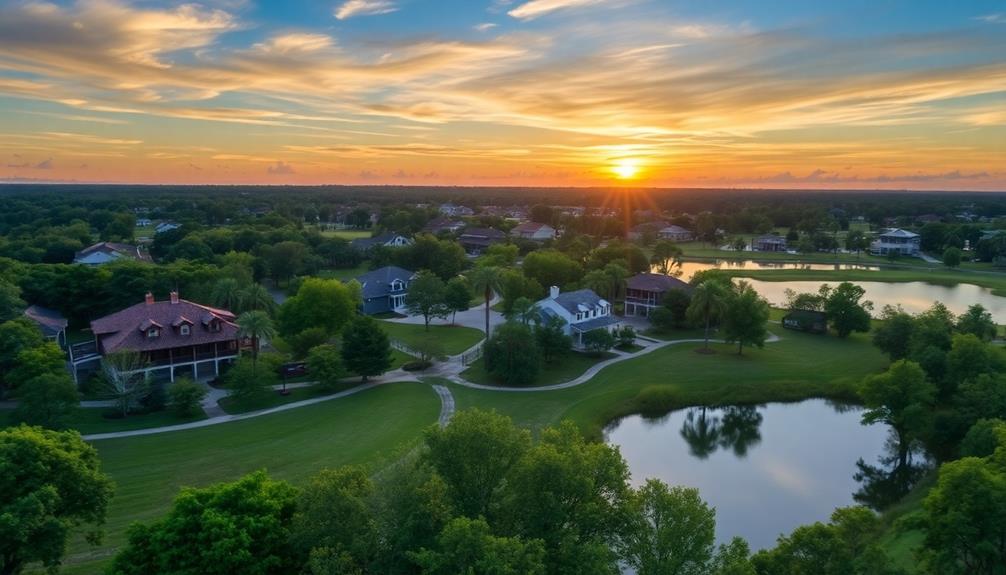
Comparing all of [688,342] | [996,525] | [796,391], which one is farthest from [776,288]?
[996,525]

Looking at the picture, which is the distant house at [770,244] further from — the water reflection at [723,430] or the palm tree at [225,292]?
the palm tree at [225,292]

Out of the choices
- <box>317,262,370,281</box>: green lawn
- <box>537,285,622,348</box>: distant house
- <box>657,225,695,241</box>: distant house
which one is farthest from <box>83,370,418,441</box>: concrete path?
<box>657,225,695,241</box>: distant house

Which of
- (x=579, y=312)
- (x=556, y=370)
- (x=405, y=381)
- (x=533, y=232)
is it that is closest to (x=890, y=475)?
(x=556, y=370)

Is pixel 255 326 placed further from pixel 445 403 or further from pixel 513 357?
pixel 513 357

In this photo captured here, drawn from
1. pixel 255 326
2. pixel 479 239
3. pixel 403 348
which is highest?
pixel 479 239

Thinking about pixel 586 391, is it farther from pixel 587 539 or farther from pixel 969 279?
pixel 969 279

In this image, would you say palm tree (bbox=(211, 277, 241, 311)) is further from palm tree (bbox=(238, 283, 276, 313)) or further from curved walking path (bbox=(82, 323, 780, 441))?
curved walking path (bbox=(82, 323, 780, 441))
